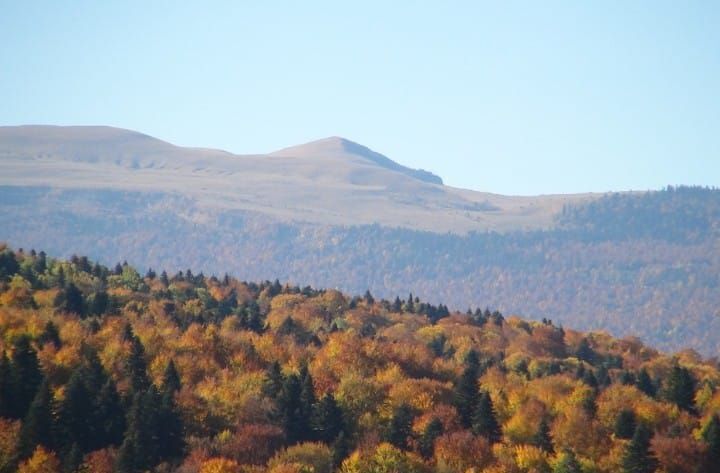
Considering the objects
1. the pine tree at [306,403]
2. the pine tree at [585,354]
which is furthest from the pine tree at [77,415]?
the pine tree at [585,354]

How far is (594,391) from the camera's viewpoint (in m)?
138

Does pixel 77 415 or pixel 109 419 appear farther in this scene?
pixel 109 419

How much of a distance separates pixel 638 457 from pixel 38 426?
47623 mm

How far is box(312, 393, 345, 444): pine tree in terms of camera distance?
4520 inches

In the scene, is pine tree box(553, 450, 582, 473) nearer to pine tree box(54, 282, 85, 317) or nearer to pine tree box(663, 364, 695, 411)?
pine tree box(663, 364, 695, 411)

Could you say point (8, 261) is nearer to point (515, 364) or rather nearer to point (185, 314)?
point (185, 314)

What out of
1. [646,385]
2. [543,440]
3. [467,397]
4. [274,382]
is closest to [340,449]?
[274,382]

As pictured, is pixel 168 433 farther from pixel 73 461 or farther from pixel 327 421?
pixel 327 421

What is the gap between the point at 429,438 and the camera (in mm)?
111562

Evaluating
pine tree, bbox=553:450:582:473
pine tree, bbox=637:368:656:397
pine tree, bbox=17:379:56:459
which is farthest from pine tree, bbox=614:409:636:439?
pine tree, bbox=17:379:56:459

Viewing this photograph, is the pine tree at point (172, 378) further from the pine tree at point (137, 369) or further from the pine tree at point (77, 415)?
the pine tree at point (77, 415)

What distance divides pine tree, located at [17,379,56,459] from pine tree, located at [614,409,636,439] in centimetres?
5018

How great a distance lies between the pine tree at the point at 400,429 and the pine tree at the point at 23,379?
29544 millimetres

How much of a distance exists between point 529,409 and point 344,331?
5055 centimetres
